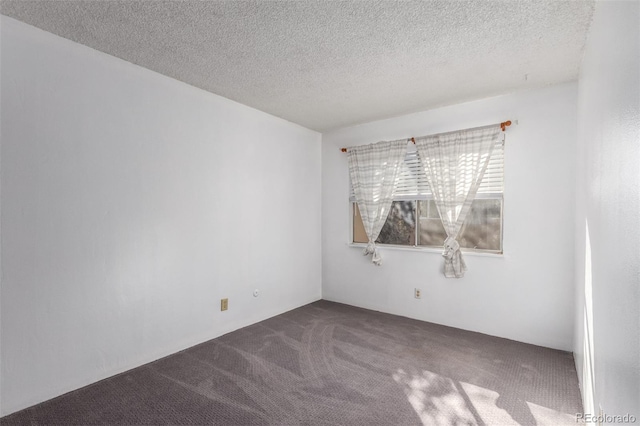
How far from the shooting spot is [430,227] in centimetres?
372

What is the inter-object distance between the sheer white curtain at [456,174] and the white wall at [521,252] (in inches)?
5.4

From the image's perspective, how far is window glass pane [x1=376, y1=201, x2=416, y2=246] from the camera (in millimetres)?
3854

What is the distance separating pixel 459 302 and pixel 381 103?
92.7 inches

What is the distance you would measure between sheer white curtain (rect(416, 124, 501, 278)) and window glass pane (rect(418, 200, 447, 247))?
0.19m

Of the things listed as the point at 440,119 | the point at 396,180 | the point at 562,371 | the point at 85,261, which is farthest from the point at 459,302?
the point at 85,261

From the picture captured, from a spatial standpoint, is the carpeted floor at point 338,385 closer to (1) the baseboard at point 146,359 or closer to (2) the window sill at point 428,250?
(1) the baseboard at point 146,359

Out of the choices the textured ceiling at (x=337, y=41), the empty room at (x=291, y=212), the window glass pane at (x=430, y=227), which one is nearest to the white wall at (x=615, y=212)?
the empty room at (x=291, y=212)

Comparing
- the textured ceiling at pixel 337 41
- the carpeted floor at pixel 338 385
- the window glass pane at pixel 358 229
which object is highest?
the textured ceiling at pixel 337 41

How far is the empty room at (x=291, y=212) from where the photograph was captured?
188 centimetres

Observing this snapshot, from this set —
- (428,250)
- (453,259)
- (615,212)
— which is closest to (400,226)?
(428,250)

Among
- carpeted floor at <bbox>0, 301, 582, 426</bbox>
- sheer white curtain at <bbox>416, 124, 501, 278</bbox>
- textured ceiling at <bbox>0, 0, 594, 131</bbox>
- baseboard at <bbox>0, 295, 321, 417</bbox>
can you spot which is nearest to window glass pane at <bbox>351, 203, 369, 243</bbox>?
sheer white curtain at <bbox>416, 124, 501, 278</bbox>

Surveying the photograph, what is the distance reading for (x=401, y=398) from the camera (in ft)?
7.07

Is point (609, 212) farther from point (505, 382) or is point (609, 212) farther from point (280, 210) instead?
point (280, 210)

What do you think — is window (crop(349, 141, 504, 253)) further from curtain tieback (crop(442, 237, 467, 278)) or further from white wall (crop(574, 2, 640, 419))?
white wall (crop(574, 2, 640, 419))
